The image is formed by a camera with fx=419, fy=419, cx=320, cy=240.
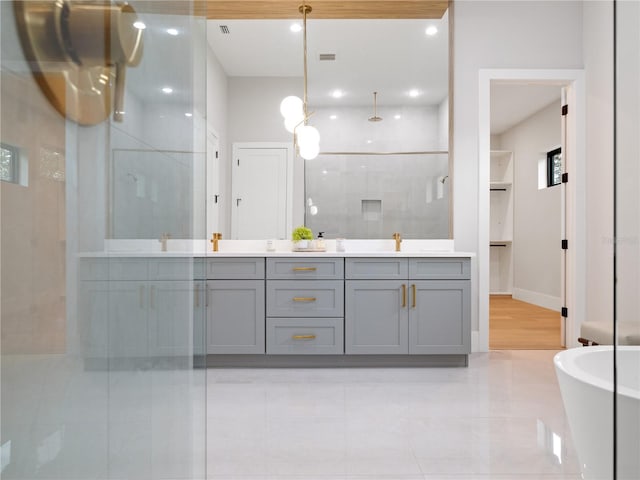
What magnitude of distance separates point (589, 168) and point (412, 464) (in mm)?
2874

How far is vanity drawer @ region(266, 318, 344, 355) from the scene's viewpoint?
289 centimetres

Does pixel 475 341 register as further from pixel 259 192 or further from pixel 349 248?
pixel 259 192

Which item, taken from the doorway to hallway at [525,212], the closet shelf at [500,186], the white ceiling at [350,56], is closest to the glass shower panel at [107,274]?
the white ceiling at [350,56]

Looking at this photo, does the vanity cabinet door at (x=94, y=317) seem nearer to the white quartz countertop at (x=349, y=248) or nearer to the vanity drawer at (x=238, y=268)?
the white quartz countertop at (x=349, y=248)

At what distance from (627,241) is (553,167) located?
5876 millimetres

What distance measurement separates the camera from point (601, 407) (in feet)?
3.38

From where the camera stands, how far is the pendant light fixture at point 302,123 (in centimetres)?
329

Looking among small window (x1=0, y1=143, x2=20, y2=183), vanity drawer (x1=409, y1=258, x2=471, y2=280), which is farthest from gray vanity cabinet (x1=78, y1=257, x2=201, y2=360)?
vanity drawer (x1=409, y1=258, x2=471, y2=280)

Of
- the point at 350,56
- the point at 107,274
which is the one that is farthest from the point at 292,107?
the point at 107,274

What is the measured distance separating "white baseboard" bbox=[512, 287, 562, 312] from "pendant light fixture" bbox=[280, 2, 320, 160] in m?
3.62

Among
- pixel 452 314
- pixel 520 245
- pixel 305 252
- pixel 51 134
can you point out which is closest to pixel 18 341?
pixel 51 134

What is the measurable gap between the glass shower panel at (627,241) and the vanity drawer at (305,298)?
2351 mm

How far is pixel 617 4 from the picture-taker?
0.58 m

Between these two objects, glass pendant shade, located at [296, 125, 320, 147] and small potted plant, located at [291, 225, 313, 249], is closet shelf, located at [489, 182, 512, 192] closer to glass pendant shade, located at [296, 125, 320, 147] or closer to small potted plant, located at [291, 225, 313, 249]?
glass pendant shade, located at [296, 125, 320, 147]
